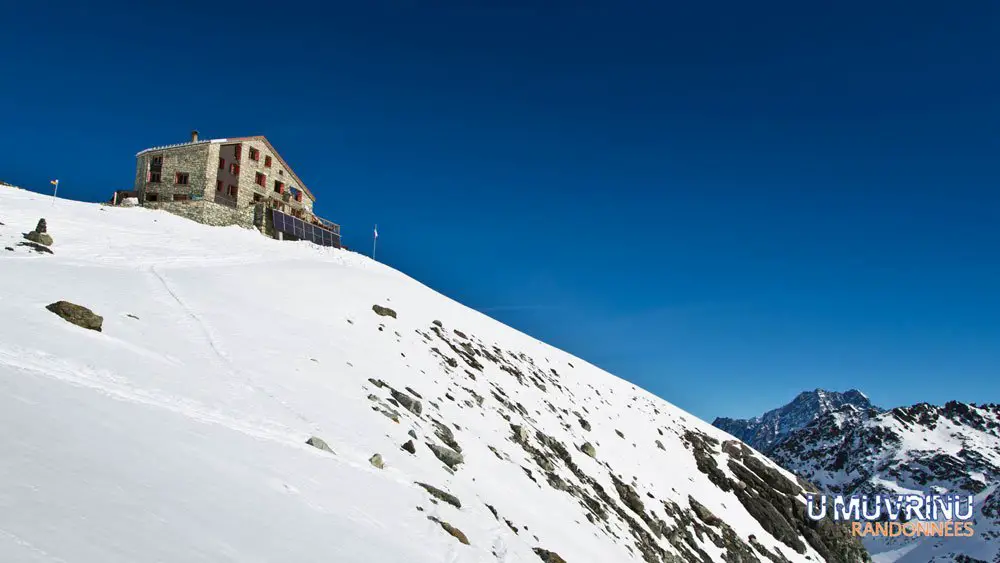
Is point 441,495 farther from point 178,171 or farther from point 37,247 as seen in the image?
point 178,171

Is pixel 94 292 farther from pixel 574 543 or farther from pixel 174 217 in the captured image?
pixel 174 217

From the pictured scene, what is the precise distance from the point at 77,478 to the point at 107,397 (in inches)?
185

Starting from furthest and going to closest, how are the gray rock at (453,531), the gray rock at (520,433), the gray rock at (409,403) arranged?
1. the gray rock at (520,433)
2. the gray rock at (409,403)
3. the gray rock at (453,531)

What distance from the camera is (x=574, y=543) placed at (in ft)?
61.7

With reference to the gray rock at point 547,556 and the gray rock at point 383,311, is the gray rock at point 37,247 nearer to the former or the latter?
the gray rock at point 383,311

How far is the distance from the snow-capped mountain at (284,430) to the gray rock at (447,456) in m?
0.06

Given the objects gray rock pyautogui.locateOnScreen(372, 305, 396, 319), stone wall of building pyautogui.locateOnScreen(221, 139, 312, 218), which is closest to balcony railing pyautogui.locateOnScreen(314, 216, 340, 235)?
stone wall of building pyautogui.locateOnScreen(221, 139, 312, 218)

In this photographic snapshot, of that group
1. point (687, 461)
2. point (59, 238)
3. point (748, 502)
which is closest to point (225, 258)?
point (59, 238)

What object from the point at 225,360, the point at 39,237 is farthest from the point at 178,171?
the point at 225,360

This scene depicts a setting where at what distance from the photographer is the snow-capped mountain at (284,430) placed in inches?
317

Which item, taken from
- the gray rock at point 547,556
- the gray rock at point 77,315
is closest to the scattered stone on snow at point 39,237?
the gray rock at point 77,315

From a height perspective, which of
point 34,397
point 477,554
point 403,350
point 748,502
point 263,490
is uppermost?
point 403,350

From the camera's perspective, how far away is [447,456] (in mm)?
18234

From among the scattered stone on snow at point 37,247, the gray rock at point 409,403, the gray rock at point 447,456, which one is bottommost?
the gray rock at point 447,456
